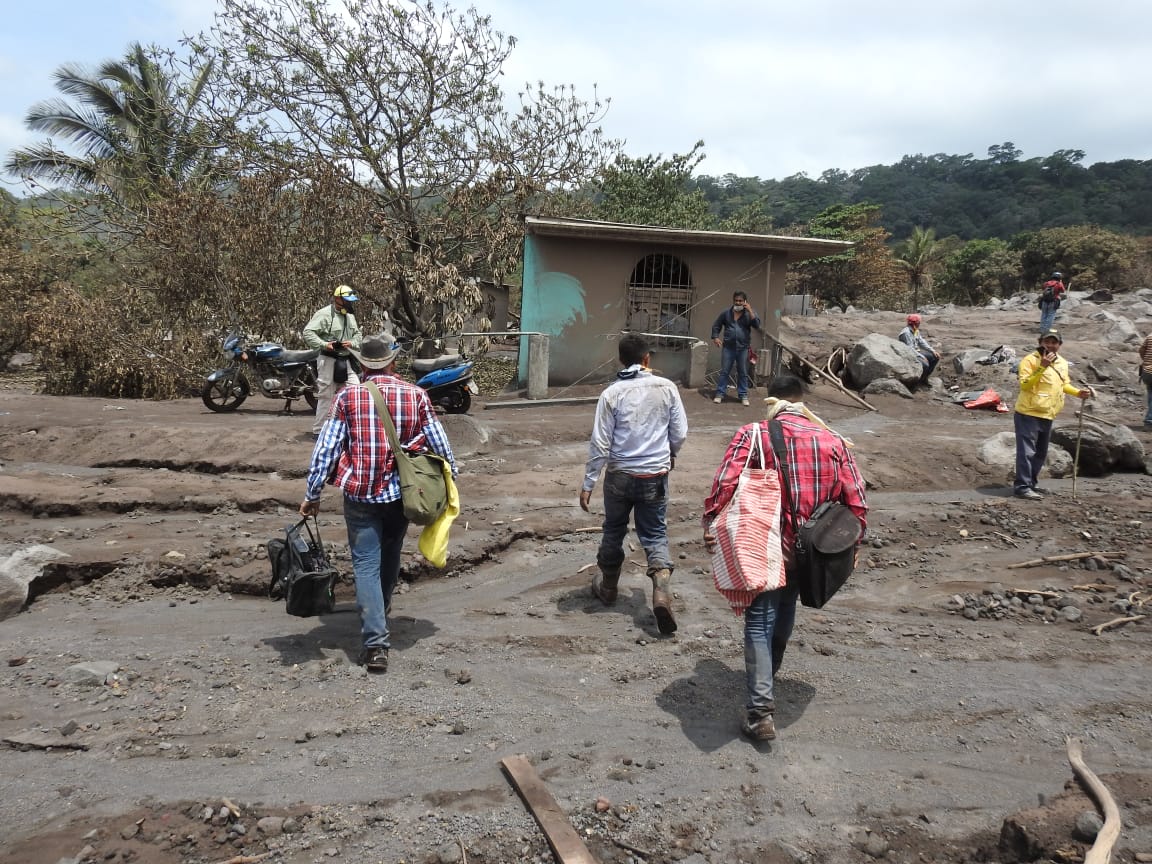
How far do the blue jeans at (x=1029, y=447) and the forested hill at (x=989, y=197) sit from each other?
50307 millimetres

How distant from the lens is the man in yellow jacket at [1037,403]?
776cm

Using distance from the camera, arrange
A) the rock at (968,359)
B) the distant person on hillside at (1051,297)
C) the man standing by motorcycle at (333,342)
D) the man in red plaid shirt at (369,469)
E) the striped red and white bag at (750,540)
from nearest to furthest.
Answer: the striped red and white bag at (750,540) < the man in red plaid shirt at (369,469) < the man standing by motorcycle at (333,342) < the rock at (968,359) < the distant person on hillside at (1051,297)

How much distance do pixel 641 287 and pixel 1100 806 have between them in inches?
463

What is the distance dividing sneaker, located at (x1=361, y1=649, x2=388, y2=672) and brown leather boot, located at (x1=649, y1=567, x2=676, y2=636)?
158 cm

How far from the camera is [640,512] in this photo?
4.97 m

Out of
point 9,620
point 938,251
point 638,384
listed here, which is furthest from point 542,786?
point 938,251

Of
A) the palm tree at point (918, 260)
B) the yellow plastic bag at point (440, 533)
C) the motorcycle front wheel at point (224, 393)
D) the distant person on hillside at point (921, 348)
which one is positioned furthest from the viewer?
the palm tree at point (918, 260)

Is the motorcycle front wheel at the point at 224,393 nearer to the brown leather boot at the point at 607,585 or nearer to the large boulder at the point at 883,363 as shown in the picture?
the brown leather boot at the point at 607,585

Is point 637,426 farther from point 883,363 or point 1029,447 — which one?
point 883,363

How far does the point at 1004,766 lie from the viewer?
141 inches

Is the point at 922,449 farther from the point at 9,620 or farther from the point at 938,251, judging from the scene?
the point at 938,251

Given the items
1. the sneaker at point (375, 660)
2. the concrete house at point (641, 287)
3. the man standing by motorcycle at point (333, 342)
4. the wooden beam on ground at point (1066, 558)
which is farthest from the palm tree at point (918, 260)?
the sneaker at point (375, 660)

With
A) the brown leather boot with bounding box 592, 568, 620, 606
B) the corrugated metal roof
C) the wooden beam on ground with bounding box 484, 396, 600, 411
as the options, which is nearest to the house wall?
the corrugated metal roof

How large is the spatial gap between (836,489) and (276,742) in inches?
110
